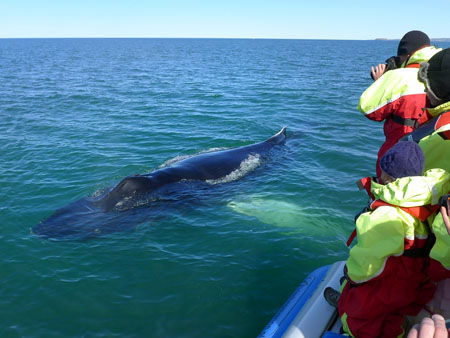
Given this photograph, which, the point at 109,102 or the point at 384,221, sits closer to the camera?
the point at 384,221

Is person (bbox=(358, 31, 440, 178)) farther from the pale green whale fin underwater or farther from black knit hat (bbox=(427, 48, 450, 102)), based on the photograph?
the pale green whale fin underwater

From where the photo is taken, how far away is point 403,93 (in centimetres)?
536

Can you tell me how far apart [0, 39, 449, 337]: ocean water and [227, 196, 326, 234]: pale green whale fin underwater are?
5cm

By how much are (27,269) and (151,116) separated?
1396 cm

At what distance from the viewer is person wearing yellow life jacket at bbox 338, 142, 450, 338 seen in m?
3.49

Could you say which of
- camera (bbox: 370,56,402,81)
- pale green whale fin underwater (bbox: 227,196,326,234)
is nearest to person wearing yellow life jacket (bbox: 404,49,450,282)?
camera (bbox: 370,56,402,81)

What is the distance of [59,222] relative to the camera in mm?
8812

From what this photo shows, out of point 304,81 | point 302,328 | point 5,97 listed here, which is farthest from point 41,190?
point 304,81

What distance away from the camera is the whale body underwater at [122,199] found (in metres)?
8.57

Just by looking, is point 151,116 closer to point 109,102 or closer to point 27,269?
point 109,102

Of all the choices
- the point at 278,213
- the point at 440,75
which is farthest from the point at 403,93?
the point at 278,213

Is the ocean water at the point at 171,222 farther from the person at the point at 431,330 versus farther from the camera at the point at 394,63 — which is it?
the camera at the point at 394,63

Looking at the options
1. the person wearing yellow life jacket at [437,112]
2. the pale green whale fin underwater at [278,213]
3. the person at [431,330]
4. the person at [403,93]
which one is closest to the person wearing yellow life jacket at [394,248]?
the person wearing yellow life jacket at [437,112]

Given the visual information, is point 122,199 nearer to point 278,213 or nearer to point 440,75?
point 278,213
